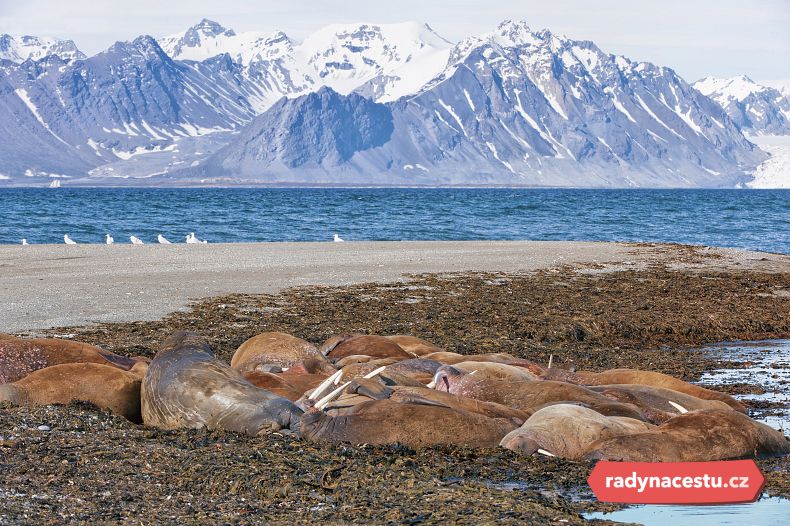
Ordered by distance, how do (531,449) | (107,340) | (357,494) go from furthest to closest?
(107,340)
(531,449)
(357,494)

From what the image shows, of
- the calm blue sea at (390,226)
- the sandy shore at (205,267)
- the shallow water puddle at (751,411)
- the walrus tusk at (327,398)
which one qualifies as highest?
the walrus tusk at (327,398)

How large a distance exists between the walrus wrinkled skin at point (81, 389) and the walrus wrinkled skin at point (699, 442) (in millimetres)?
4165

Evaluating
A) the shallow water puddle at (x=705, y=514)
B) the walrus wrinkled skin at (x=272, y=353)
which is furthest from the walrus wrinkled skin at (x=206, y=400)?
the shallow water puddle at (x=705, y=514)

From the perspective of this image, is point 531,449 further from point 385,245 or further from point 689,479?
point 385,245

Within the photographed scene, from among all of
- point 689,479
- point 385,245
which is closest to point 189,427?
point 689,479

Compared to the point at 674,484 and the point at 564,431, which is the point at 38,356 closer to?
the point at 564,431

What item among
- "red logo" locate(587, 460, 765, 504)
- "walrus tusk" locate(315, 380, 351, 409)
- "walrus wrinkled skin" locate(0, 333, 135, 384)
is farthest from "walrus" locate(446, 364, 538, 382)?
"walrus wrinkled skin" locate(0, 333, 135, 384)

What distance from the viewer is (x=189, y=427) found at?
9125mm

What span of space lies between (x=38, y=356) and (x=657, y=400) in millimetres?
6063

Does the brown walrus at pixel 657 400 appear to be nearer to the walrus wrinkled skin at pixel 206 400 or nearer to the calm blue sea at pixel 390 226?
the walrus wrinkled skin at pixel 206 400

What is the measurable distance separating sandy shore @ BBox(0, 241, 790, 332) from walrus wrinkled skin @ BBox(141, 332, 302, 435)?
6.88 m

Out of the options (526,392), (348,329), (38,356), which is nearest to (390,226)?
(348,329)

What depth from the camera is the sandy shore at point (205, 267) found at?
18.3 metres

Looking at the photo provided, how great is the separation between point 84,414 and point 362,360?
309cm
